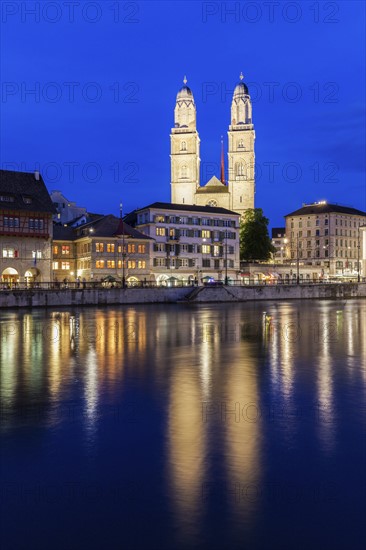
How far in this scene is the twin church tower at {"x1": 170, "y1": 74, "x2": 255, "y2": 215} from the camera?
125 m

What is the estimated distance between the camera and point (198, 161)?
13300 cm

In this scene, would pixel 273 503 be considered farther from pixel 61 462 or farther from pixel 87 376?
pixel 87 376

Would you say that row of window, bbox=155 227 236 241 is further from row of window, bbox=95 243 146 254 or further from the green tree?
the green tree

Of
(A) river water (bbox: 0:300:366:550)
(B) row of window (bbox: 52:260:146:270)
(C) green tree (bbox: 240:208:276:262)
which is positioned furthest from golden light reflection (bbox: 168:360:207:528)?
(C) green tree (bbox: 240:208:276:262)

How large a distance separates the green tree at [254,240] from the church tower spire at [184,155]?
23.9 metres

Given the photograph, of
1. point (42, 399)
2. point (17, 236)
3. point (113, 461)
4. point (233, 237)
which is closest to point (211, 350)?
point (42, 399)

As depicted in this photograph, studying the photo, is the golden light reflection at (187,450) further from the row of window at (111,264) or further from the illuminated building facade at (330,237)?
the illuminated building facade at (330,237)

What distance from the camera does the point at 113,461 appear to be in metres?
9.35

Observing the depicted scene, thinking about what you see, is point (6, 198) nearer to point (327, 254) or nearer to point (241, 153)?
point (241, 153)

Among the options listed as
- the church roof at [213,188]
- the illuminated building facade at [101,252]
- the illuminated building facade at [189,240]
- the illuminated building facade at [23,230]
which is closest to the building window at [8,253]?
the illuminated building facade at [23,230]

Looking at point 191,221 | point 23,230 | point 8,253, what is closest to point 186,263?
point 191,221

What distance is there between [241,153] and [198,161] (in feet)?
35.8

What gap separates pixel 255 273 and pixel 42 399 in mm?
87618

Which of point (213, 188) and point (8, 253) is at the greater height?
point (213, 188)
